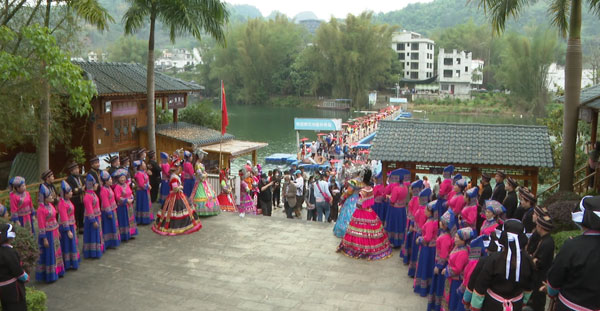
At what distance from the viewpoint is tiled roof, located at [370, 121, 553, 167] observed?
9.99 m

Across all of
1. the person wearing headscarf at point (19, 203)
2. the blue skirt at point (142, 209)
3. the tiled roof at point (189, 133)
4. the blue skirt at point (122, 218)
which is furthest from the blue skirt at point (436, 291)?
the tiled roof at point (189, 133)

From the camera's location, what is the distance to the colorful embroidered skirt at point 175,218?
33.1 ft

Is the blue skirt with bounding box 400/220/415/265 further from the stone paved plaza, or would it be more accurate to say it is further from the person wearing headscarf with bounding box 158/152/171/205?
the person wearing headscarf with bounding box 158/152/171/205

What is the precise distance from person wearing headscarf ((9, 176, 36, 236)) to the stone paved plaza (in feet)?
3.45

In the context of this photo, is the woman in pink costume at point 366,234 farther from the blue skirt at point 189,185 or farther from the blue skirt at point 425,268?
the blue skirt at point 189,185

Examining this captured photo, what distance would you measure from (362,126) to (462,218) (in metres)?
27.0

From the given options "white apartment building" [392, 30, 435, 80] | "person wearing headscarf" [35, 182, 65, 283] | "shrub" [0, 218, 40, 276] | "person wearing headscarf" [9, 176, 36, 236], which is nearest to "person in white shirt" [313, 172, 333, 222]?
"person wearing headscarf" [35, 182, 65, 283]

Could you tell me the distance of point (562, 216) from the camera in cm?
831

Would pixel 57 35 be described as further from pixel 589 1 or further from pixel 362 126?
pixel 362 126

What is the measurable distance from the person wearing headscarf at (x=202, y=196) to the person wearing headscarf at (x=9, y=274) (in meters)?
5.55

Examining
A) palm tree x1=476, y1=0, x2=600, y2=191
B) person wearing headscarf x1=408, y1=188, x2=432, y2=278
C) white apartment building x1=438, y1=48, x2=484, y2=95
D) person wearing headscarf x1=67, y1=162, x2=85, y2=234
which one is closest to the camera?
person wearing headscarf x1=408, y1=188, x2=432, y2=278

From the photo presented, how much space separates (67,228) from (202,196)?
11.8 ft

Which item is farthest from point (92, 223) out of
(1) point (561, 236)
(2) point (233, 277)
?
(1) point (561, 236)

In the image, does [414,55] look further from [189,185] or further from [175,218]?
[175,218]
